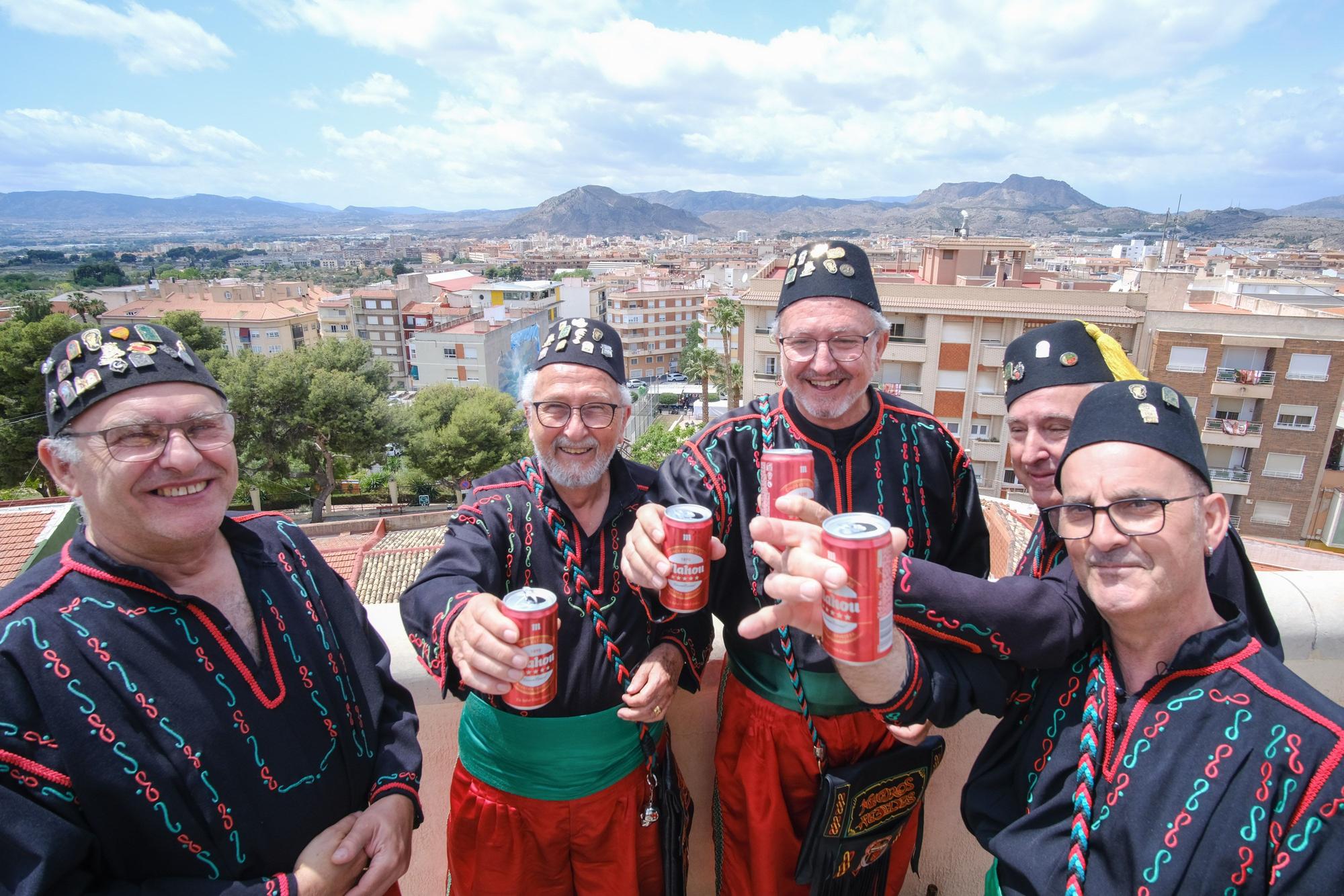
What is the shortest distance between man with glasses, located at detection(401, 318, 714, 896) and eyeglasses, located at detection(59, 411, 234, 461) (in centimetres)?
72

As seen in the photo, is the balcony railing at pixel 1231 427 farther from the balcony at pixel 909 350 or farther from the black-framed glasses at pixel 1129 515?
the black-framed glasses at pixel 1129 515

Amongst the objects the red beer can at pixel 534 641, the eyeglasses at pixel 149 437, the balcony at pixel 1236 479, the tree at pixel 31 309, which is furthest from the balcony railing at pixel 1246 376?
the tree at pixel 31 309

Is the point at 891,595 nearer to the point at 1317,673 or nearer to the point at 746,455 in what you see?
the point at 746,455

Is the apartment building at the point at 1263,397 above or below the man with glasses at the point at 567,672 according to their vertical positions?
below

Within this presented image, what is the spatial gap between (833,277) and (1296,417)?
3081cm

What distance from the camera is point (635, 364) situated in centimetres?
6812

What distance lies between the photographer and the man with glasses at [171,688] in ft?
4.89

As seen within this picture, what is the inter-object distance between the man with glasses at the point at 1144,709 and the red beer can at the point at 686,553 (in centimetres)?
30

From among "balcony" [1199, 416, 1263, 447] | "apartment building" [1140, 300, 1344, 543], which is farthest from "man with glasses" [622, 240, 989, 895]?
"balcony" [1199, 416, 1263, 447]

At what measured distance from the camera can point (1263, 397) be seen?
24.9m

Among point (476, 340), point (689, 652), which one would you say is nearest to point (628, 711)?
point (689, 652)

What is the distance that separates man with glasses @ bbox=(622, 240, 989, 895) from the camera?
235cm

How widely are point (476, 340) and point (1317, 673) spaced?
47.5 metres

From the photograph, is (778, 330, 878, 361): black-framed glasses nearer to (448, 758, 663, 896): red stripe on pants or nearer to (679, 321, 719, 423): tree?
(448, 758, 663, 896): red stripe on pants
